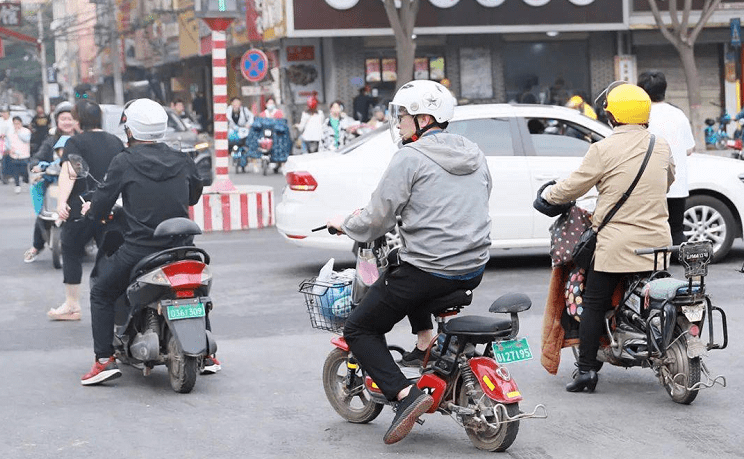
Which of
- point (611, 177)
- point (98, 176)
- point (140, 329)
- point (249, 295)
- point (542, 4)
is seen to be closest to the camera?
point (611, 177)

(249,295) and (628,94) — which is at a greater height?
(628,94)

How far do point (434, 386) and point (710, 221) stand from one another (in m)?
6.93

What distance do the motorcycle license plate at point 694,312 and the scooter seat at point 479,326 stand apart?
1347 mm

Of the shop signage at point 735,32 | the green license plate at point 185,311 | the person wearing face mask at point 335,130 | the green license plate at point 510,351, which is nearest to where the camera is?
the green license plate at point 510,351

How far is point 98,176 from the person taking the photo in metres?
9.79

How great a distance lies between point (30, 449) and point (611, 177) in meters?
3.28

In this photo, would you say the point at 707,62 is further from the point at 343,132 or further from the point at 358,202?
the point at 358,202

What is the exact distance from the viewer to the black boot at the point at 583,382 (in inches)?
283

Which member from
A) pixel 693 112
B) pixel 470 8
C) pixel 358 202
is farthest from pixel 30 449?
pixel 470 8

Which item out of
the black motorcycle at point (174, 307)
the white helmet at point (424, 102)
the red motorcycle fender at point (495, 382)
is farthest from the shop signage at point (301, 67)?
the red motorcycle fender at point (495, 382)

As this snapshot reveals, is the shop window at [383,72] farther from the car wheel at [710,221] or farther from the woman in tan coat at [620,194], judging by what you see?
the woman in tan coat at [620,194]

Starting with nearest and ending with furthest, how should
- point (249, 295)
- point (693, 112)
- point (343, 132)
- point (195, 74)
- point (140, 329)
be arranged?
point (140, 329) → point (249, 295) → point (343, 132) → point (693, 112) → point (195, 74)

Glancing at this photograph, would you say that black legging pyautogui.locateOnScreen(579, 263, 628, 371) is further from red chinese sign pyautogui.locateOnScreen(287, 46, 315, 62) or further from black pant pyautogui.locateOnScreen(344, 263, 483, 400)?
red chinese sign pyautogui.locateOnScreen(287, 46, 315, 62)

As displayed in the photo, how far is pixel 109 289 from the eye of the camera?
25.4 ft
